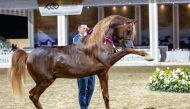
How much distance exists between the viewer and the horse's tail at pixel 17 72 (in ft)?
23.7

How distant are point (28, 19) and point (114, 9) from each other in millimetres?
5681

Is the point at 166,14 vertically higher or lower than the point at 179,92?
higher

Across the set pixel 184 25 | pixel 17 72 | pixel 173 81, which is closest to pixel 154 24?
pixel 184 25

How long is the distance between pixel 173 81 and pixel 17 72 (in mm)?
6696

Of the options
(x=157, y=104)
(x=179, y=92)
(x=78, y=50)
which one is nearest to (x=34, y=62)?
(x=78, y=50)

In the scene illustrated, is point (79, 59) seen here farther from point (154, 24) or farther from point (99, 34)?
point (154, 24)

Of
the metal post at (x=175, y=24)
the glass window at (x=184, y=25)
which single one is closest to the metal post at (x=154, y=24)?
the metal post at (x=175, y=24)

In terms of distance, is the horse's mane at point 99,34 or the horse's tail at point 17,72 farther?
the horse's tail at point 17,72

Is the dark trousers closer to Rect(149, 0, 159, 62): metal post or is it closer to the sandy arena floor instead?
the sandy arena floor

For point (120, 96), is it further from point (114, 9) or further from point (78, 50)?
point (114, 9)

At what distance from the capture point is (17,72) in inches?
285

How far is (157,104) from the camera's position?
35.7ft

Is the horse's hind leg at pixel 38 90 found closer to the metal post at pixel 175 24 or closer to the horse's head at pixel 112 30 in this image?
the horse's head at pixel 112 30

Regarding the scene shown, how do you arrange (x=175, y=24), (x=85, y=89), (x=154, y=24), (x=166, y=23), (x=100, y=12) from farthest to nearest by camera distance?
1. (x=100, y=12)
2. (x=166, y=23)
3. (x=175, y=24)
4. (x=154, y=24)
5. (x=85, y=89)
